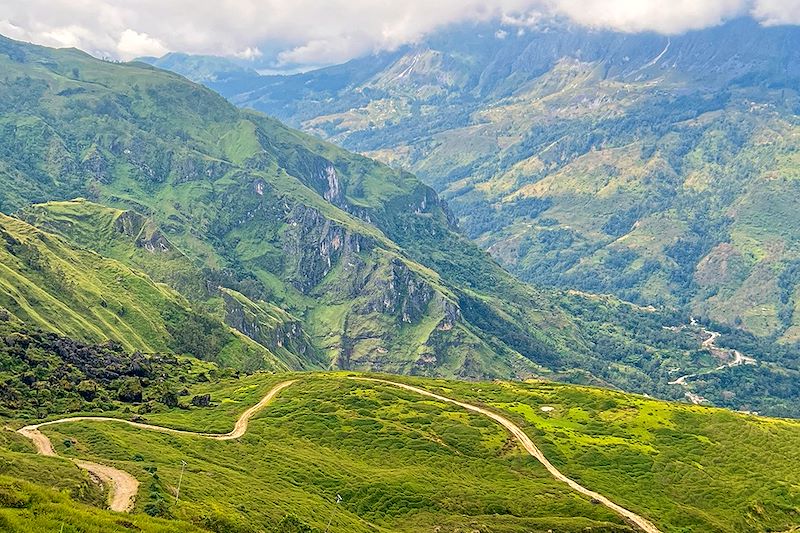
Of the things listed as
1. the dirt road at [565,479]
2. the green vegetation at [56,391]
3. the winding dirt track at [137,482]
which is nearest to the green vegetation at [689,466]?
the dirt road at [565,479]

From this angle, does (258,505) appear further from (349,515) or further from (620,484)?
(620,484)

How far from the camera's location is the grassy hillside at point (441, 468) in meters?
121

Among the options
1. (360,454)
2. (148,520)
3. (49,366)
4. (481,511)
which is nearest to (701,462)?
(481,511)

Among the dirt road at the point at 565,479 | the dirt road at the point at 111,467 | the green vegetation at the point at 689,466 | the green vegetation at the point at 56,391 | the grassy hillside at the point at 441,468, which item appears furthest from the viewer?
the green vegetation at the point at 56,391

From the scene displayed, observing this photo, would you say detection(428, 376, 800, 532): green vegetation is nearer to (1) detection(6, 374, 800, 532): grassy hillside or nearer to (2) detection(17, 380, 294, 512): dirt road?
(1) detection(6, 374, 800, 532): grassy hillside

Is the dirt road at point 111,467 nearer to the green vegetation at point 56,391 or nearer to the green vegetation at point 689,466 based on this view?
the green vegetation at point 56,391

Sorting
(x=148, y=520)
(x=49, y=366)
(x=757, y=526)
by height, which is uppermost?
(x=148, y=520)

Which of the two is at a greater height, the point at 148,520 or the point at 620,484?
the point at 148,520

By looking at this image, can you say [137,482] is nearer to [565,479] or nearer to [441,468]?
[441,468]

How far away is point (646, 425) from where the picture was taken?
196 m

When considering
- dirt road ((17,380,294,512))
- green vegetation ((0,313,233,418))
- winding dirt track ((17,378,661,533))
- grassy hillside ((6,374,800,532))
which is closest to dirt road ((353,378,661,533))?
winding dirt track ((17,378,661,533))

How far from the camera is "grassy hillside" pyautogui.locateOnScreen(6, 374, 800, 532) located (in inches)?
4761

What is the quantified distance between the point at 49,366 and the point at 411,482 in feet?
362

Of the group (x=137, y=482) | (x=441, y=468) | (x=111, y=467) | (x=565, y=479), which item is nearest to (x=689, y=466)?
(x=565, y=479)
